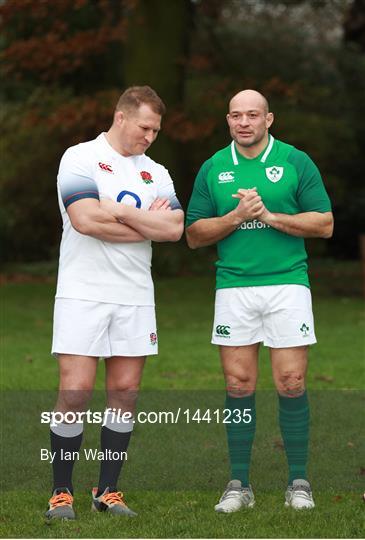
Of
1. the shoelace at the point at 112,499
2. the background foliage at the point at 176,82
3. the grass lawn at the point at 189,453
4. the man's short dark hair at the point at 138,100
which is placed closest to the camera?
the grass lawn at the point at 189,453

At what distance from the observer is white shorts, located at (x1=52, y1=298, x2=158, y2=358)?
20.2 ft

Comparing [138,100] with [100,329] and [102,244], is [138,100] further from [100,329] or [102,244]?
[100,329]

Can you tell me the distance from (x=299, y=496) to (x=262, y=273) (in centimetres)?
123

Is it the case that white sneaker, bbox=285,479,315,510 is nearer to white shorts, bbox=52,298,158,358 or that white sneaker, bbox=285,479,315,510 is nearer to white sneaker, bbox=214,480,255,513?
white sneaker, bbox=214,480,255,513

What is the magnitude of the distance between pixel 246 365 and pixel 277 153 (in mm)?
1175

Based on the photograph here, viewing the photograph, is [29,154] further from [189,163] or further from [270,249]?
[270,249]

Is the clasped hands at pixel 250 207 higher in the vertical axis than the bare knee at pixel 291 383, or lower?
higher

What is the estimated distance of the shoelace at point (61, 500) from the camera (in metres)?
6.20

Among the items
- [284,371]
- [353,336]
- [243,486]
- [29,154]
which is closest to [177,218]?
[284,371]

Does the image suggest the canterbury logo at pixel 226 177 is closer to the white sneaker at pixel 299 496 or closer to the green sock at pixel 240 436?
the green sock at pixel 240 436

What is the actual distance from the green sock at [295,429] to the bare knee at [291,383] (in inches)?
1.1

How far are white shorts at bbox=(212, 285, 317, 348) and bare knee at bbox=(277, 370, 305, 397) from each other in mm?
163

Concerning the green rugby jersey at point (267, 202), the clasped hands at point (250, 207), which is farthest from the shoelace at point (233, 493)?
the clasped hands at point (250, 207)

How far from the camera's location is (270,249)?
6.39m
